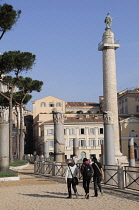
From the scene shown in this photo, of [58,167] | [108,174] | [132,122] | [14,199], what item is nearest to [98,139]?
[132,122]

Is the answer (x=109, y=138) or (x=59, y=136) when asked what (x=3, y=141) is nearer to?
(x=59, y=136)

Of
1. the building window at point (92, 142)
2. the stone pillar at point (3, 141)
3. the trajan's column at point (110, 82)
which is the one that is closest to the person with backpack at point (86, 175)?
the stone pillar at point (3, 141)

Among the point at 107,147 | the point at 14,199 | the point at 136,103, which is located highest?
the point at 136,103

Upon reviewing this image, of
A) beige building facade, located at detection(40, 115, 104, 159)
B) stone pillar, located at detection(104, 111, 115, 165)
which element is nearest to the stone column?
stone pillar, located at detection(104, 111, 115, 165)

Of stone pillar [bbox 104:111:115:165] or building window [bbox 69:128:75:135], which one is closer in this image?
stone pillar [bbox 104:111:115:165]

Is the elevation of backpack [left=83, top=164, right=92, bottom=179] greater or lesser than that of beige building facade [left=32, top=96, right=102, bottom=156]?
lesser

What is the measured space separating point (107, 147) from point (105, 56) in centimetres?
2190

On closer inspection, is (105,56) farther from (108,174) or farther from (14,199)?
(14,199)

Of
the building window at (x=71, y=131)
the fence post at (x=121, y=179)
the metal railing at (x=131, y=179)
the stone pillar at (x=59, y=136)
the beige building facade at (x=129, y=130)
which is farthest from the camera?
the building window at (x=71, y=131)

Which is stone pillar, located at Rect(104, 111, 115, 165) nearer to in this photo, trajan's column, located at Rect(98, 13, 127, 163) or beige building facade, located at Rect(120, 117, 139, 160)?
trajan's column, located at Rect(98, 13, 127, 163)

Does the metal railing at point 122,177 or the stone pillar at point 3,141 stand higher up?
the stone pillar at point 3,141

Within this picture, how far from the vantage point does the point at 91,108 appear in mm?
85188

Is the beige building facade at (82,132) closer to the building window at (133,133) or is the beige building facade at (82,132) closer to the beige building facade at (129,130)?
the beige building facade at (129,130)

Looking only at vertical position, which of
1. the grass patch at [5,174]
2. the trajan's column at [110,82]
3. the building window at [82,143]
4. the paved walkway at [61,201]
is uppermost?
the trajan's column at [110,82]
